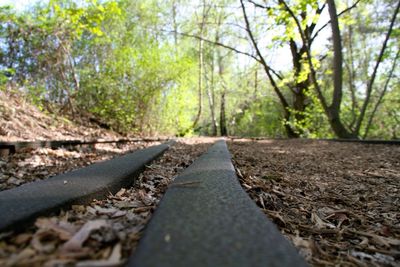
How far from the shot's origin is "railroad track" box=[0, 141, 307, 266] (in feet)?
1.82

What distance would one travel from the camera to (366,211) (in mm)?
1402

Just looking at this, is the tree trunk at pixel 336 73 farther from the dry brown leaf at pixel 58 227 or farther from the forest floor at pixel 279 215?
the dry brown leaf at pixel 58 227

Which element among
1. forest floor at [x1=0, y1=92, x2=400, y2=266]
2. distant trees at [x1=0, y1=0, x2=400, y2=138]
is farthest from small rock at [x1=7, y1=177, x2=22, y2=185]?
distant trees at [x1=0, y1=0, x2=400, y2=138]

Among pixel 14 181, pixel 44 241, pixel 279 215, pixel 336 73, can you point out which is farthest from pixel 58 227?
pixel 336 73

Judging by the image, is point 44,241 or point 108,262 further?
point 44,241

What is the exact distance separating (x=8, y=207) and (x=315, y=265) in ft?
3.04

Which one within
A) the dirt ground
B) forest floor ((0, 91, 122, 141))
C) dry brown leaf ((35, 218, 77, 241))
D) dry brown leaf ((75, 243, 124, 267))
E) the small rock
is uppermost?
forest floor ((0, 91, 122, 141))

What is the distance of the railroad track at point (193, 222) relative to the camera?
1.82ft

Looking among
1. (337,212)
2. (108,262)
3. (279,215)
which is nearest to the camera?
(108,262)

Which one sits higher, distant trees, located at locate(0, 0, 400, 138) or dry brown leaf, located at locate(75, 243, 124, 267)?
distant trees, located at locate(0, 0, 400, 138)

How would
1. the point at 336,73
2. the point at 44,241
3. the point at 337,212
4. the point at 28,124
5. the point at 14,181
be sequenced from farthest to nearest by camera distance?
the point at 336,73
the point at 28,124
the point at 14,181
the point at 337,212
the point at 44,241

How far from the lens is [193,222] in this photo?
28.5 inches

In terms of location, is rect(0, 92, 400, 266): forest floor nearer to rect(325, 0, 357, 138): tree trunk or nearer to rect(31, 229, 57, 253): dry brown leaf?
rect(31, 229, 57, 253): dry brown leaf

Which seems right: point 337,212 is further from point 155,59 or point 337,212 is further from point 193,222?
point 155,59
